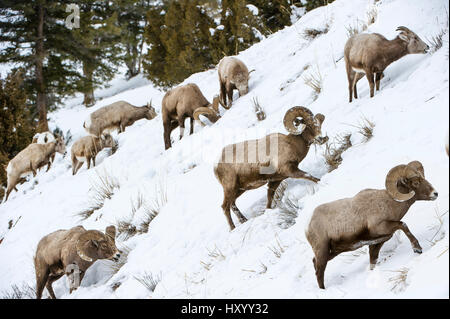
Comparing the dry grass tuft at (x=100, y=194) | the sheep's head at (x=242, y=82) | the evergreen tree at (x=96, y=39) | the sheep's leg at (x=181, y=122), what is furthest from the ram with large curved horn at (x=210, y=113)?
the evergreen tree at (x=96, y=39)

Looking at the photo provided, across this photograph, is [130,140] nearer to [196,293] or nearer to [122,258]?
[122,258]

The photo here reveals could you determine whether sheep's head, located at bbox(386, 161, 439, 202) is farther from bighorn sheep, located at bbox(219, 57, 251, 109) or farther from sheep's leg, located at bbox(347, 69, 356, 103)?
bighorn sheep, located at bbox(219, 57, 251, 109)

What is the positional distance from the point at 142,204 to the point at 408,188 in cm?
379

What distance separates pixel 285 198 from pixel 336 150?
0.64 m

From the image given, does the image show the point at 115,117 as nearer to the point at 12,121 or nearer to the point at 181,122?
the point at 181,122

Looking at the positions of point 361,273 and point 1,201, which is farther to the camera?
point 1,201

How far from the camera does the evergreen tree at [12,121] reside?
13.7 metres

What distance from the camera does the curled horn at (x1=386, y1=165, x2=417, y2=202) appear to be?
254cm

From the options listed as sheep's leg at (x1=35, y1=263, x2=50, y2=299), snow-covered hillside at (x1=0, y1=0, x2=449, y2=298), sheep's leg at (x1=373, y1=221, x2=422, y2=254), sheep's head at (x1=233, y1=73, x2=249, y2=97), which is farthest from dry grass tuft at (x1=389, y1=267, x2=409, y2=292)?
sheep's head at (x1=233, y1=73, x2=249, y2=97)

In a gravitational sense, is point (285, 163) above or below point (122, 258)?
above

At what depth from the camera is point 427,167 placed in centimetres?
290

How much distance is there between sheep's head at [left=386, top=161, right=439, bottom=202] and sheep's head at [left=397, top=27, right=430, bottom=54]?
241 centimetres
